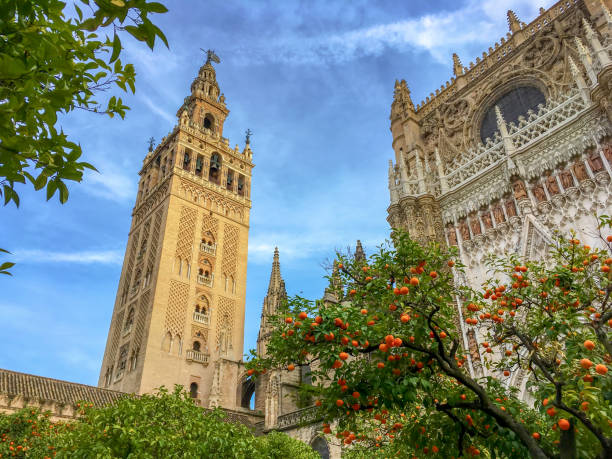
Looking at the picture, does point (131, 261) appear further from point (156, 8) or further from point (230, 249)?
point (156, 8)

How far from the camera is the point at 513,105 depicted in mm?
16797

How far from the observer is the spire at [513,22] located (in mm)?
17781

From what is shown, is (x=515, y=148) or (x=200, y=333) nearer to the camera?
(x=515, y=148)

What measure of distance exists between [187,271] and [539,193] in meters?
23.8

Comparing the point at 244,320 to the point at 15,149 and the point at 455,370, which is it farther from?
the point at 15,149

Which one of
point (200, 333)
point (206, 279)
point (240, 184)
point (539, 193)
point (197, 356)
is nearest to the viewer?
point (539, 193)

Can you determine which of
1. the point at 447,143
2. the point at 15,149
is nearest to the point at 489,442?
the point at 15,149

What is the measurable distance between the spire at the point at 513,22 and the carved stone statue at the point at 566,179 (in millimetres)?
8040

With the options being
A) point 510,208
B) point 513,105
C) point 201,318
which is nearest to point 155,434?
point 510,208

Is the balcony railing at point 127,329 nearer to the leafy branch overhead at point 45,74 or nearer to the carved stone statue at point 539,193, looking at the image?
the carved stone statue at point 539,193

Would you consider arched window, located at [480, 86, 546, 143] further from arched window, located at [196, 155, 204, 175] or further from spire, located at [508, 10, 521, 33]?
arched window, located at [196, 155, 204, 175]

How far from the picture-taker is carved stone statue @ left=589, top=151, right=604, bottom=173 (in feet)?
39.3

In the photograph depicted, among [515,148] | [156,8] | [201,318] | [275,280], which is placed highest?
[275,280]

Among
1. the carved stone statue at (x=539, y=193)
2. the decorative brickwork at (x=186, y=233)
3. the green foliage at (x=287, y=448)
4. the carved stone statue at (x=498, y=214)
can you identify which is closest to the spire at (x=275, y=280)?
the decorative brickwork at (x=186, y=233)
